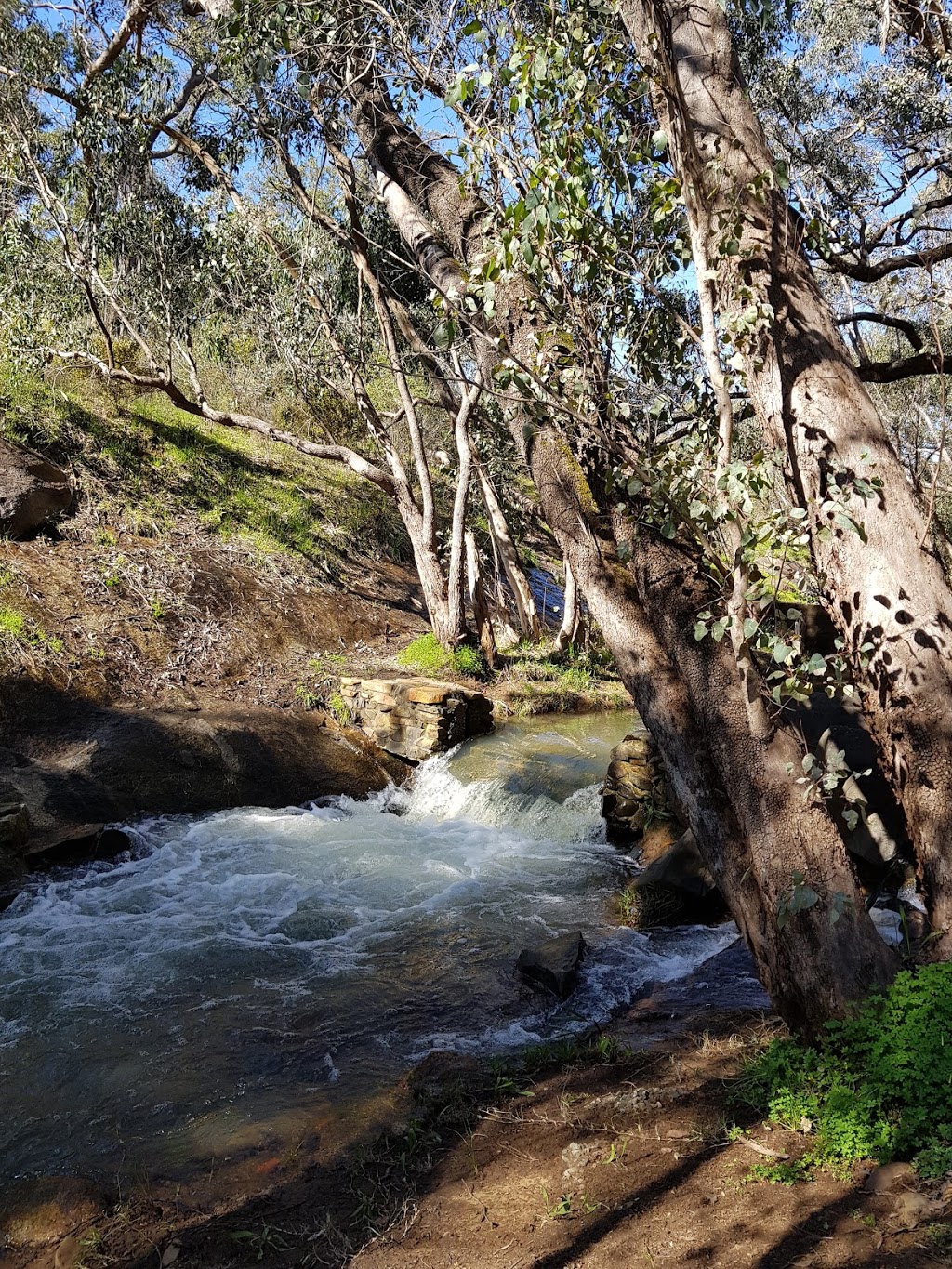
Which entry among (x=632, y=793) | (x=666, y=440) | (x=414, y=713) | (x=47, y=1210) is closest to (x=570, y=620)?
(x=414, y=713)

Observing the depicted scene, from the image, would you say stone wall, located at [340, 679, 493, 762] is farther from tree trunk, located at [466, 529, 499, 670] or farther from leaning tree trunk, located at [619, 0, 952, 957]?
leaning tree trunk, located at [619, 0, 952, 957]

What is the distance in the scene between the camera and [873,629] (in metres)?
3.84

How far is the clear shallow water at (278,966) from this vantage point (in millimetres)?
4527

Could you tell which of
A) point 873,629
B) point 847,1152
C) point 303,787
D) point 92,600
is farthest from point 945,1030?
point 92,600

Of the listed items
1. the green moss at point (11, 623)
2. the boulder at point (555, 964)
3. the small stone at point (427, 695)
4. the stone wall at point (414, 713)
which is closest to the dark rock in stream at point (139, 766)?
the stone wall at point (414, 713)

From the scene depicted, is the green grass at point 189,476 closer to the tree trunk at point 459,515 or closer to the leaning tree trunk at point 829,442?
the tree trunk at point 459,515

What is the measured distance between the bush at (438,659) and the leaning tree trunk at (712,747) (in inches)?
341

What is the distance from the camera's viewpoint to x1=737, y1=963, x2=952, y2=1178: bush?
3.12 meters

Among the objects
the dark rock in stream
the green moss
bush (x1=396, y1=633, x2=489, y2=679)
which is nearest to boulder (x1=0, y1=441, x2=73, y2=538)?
the green moss

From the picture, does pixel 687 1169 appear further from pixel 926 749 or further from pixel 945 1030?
pixel 926 749

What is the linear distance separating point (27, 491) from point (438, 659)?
6248mm

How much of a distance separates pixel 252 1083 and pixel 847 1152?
2968 millimetres

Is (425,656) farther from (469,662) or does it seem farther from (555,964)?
(555,964)

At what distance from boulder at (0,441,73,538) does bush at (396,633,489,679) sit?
17.9 feet
